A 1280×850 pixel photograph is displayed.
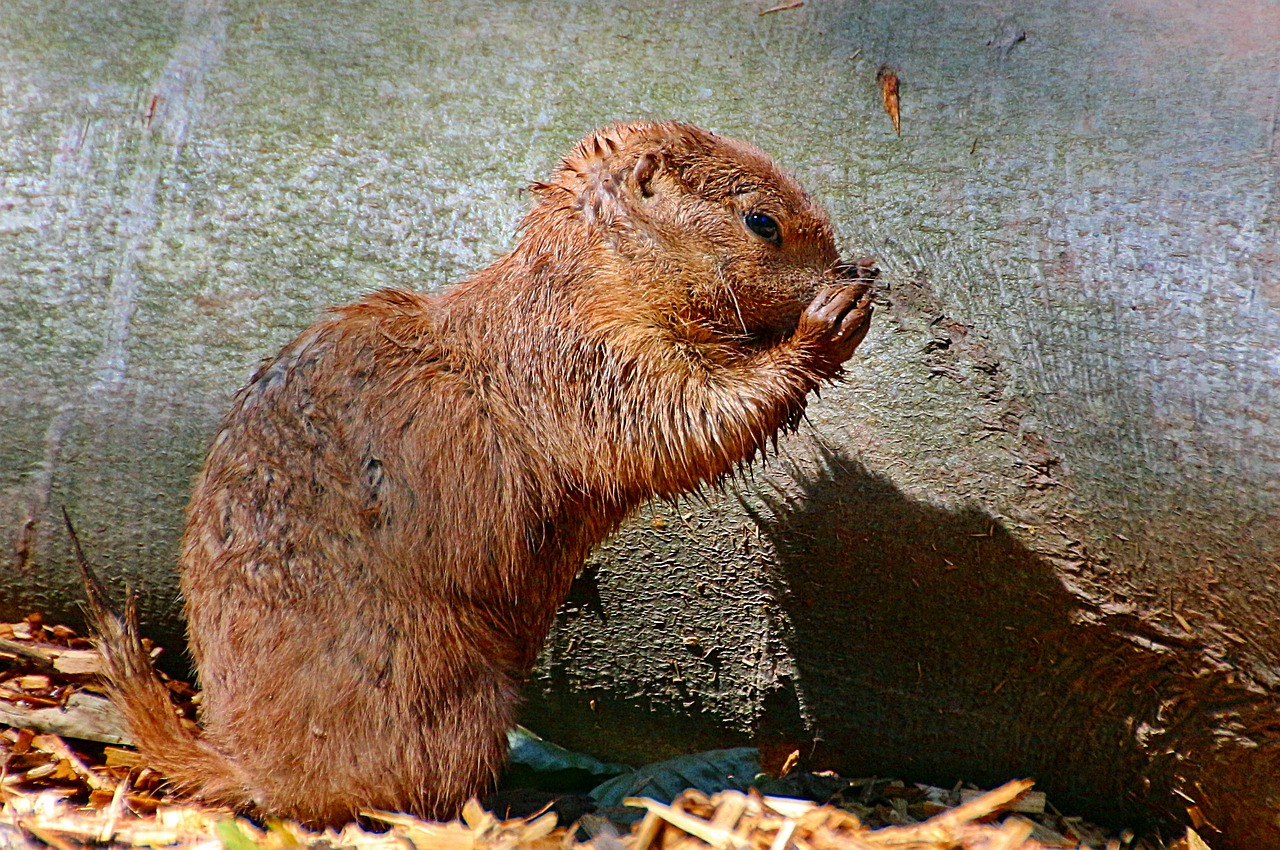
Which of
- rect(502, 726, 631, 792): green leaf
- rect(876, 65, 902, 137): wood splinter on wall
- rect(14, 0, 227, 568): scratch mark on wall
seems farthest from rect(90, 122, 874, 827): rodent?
rect(502, 726, 631, 792): green leaf

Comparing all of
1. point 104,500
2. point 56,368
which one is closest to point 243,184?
point 56,368

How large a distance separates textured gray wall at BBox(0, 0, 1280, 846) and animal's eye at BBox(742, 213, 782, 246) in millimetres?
340

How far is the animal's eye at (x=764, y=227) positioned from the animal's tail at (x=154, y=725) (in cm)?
156

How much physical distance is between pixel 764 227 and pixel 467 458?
2.69 ft

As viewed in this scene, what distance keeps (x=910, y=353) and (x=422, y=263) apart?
1.23 meters

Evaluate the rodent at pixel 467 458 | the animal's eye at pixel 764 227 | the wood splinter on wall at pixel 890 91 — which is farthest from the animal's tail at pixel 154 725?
the wood splinter on wall at pixel 890 91

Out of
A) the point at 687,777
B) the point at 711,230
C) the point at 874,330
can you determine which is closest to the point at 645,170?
the point at 711,230

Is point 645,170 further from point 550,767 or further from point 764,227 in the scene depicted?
point 550,767

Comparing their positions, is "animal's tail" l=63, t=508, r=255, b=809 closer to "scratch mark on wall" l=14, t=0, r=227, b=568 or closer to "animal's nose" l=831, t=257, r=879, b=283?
"scratch mark on wall" l=14, t=0, r=227, b=568

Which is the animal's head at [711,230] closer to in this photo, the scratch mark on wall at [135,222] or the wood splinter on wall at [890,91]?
the wood splinter on wall at [890,91]

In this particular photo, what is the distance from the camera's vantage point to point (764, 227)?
7.32 feet

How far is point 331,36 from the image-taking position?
2795 millimetres

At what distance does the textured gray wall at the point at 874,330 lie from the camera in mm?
2248

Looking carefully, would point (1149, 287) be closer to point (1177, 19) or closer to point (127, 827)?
point (1177, 19)
